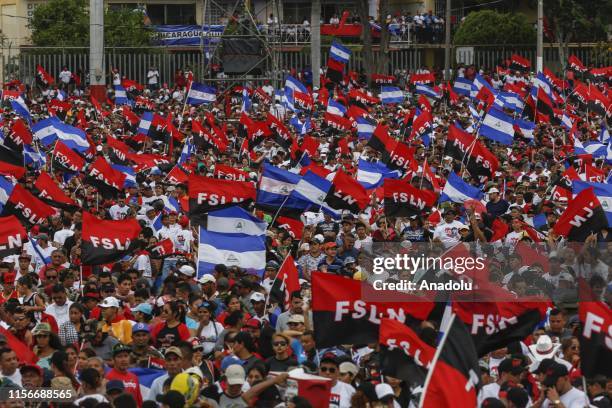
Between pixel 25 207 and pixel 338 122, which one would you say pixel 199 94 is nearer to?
pixel 338 122

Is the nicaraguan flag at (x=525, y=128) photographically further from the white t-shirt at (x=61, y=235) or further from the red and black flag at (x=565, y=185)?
the white t-shirt at (x=61, y=235)

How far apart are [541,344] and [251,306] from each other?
10.2 ft

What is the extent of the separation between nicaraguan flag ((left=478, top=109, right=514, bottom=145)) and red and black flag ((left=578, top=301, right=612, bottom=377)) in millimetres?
17941

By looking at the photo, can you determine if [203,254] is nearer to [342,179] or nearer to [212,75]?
[342,179]

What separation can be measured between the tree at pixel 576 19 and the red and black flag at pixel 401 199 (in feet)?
126

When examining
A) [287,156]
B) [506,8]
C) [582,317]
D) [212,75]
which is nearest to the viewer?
[582,317]

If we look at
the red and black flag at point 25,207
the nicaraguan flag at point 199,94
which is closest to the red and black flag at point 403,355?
the red and black flag at point 25,207

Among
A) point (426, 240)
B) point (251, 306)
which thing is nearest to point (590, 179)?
point (426, 240)

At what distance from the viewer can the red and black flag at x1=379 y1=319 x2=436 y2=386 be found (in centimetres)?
1141

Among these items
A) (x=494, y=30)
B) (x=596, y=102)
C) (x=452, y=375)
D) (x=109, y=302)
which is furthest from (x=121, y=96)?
(x=452, y=375)

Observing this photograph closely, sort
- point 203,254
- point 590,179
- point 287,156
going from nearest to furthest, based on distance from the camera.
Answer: point 203,254 → point 590,179 → point 287,156

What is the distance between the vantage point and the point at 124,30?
62.9m

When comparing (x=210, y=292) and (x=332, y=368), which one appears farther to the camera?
(x=210, y=292)

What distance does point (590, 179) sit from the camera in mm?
23453
